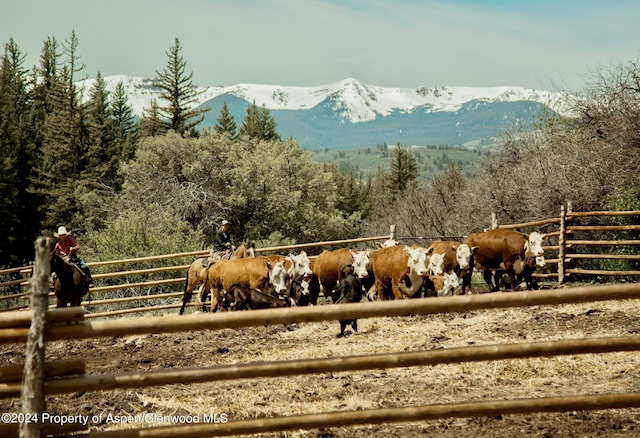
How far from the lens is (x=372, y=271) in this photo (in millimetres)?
15211

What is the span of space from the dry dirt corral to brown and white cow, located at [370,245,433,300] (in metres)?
1.68

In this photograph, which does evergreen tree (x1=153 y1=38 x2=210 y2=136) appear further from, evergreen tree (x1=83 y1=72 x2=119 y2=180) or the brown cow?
the brown cow

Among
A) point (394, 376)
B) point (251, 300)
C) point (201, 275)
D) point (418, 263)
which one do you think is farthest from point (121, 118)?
point (394, 376)

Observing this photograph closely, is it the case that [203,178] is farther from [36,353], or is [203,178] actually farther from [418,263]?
[36,353]

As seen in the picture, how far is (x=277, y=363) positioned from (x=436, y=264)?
37.5 feet

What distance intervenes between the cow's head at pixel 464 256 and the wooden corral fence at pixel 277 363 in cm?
1152

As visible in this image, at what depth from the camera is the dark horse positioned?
14047 mm

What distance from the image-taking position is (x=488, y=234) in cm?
1711

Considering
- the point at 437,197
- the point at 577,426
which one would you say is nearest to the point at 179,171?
the point at 437,197

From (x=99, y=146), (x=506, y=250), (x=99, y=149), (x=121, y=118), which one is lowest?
(x=506, y=250)

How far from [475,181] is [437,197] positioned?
904cm

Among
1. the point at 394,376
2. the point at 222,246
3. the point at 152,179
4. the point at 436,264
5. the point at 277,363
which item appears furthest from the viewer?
the point at 152,179

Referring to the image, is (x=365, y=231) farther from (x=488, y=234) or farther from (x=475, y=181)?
(x=488, y=234)

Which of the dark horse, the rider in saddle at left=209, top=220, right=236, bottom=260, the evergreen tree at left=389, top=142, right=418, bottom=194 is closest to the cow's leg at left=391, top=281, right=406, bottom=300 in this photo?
the rider in saddle at left=209, top=220, right=236, bottom=260
